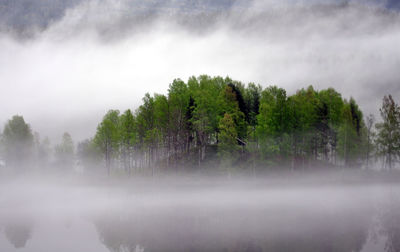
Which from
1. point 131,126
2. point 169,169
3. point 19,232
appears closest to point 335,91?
point 169,169

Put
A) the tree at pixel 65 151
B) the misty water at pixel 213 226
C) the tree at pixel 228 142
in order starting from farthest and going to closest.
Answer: the tree at pixel 65 151
the tree at pixel 228 142
the misty water at pixel 213 226

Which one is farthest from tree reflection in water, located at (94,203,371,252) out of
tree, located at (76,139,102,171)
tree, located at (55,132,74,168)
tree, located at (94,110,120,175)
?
tree, located at (55,132,74,168)

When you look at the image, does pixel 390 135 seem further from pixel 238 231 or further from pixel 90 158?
pixel 90 158

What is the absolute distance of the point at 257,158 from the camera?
2594 inches

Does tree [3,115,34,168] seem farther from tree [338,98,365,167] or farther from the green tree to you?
tree [338,98,365,167]

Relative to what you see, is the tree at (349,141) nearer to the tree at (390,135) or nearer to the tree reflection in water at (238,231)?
the tree at (390,135)

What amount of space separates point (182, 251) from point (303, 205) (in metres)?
18.3

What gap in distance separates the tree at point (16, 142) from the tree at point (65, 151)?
1668cm

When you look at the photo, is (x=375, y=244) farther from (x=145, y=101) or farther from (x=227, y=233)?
(x=145, y=101)

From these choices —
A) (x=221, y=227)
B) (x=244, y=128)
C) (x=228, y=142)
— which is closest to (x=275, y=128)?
(x=244, y=128)

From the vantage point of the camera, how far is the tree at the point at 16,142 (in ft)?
295

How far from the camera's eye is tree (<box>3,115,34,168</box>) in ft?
295

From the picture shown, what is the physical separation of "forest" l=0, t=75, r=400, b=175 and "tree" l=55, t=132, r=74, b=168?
18.7m

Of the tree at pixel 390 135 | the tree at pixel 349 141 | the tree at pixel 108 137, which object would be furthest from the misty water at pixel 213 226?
the tree at pixel 108 137
